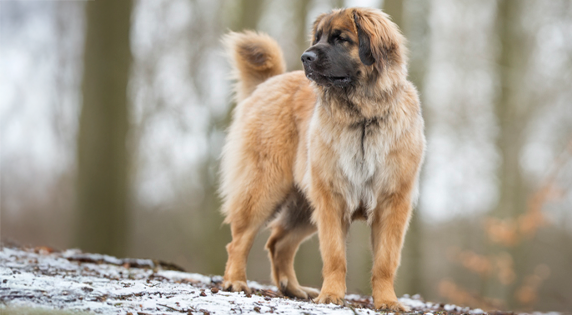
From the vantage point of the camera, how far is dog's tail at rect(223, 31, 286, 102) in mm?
4797

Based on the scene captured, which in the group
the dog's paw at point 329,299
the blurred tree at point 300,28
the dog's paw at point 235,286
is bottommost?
the dog's paw at point 235,286

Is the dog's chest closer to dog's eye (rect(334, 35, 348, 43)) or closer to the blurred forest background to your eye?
dog's eye (rect(334, 35, 348, 43))

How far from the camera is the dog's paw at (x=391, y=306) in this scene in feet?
10.6

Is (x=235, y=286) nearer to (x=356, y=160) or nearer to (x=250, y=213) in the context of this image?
(x=250, y=213)

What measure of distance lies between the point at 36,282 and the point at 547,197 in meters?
7.73

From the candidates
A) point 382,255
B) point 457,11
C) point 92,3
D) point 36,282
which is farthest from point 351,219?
point 457,11

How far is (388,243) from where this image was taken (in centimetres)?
346

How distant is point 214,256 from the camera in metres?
7.84

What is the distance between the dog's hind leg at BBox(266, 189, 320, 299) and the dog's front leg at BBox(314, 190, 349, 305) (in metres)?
0.76

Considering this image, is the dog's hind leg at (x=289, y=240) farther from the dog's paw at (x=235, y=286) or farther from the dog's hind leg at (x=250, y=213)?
the dog's paw at (x=235, y=286)

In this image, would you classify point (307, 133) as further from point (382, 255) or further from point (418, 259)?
point (418, 259)

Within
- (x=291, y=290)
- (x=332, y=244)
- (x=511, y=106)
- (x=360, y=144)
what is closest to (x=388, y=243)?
(x=332, y=244)

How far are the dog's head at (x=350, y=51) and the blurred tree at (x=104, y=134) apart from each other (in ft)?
13.9

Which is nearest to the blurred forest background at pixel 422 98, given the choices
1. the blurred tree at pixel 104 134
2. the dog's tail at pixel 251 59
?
the blurred tree at pixel 104 134
